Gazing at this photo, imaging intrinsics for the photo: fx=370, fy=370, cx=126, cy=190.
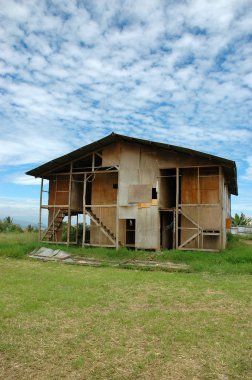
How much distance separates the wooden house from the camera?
17750 millimetres

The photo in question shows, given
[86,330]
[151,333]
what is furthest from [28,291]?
[151,333]

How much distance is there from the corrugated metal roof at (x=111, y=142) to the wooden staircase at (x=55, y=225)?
8.42 feet

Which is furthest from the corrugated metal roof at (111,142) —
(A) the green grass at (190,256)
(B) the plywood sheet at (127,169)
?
(A) the green grass at (190,256)

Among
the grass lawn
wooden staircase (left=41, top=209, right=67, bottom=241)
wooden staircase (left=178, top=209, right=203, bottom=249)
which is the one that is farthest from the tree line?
the grass lawn

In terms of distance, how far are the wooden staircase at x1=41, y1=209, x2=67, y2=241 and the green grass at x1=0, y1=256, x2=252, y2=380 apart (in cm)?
1044

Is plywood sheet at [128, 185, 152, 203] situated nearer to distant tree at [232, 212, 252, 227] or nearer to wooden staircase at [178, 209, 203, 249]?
wooden staircase at [178, 209, 203, 249]

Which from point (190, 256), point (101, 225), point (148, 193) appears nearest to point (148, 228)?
point (148, 193)

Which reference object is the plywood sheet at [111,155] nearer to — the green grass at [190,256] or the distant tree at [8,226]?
the green grass at [190,256]

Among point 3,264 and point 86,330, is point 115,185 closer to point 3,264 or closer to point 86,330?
point 3,264

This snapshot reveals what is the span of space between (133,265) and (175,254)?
2.30m

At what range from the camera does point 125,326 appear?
6.80m

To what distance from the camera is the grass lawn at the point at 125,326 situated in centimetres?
503

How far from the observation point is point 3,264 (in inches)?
600

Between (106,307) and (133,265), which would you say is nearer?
(106,307)
